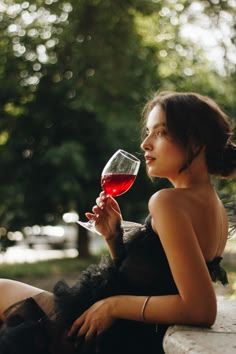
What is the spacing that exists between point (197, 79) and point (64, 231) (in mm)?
11266

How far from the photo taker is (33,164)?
16.6m

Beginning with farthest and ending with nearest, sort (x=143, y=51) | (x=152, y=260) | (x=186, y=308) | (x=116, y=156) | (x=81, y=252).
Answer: (x=81, y=252) < (x=143, y=51) < (x=116, y=156) < (x=152, y=260) < (x=186, y=308)

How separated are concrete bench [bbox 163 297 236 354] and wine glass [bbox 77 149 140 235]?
2.55 feet

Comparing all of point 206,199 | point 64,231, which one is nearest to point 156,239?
point 206,199

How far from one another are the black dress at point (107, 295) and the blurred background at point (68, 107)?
26.8 feet

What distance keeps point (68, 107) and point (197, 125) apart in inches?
Answer: 579

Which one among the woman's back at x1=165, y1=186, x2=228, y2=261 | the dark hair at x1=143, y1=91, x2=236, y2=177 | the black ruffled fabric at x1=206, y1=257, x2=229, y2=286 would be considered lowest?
the black ruffled fabric at x1=206, y1=257, x2=229, y2=286

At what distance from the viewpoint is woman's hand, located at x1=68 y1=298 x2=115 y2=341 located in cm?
212

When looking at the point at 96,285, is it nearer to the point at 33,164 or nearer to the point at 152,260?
the point at 152,260

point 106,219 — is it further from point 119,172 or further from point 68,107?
point 68,107

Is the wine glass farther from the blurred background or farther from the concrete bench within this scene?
the blurred background

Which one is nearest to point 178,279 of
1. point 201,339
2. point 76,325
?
point 201,339

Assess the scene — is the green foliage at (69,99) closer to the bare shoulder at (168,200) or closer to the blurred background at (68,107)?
the blurred background at (68,107)

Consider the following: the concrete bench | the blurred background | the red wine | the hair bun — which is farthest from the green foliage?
the concrete bench
